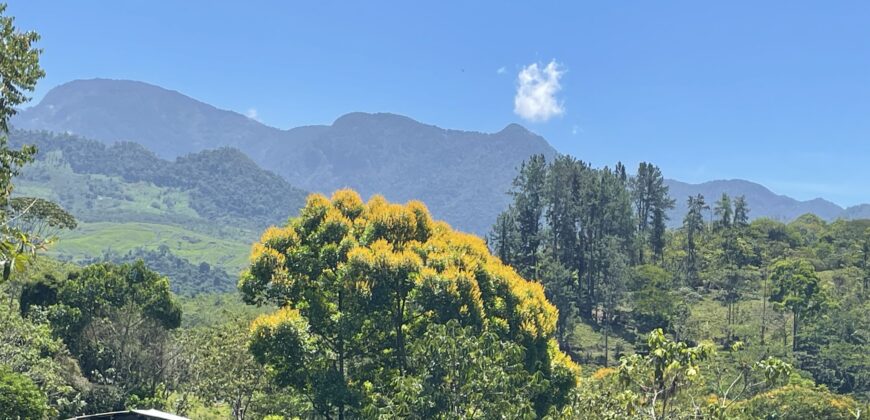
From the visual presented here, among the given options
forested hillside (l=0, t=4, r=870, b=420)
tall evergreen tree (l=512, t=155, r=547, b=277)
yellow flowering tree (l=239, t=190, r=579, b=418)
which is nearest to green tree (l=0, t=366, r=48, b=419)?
forested hillside (l=0, t=4, r=870, b=420)

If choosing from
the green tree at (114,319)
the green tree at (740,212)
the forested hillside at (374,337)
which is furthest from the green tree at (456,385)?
the green tree at (740,212)

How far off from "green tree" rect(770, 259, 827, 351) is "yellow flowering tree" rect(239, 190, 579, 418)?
5086 centimetres

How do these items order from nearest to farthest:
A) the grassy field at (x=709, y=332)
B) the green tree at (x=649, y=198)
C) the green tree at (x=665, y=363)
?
the green tree at (x=665, y=363)
the grassy field at (x=709, y=332)
the green tree at (x=649, y=198)

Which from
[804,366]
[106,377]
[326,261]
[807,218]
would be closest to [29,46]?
[326,261]

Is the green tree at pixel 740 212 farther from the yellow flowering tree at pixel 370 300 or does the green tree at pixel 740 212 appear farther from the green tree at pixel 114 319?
the green tree at pixel 114 319

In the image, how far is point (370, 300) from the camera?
2000 cm

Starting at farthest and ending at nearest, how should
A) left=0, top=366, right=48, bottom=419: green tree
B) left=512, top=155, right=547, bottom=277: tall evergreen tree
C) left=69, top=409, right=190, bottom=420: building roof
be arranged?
left=512, top=155, right=547, bottom=277: tall evergreen tree
left=0, top=366, right=48, bottom=419: green tree
left=69, top=409, right=190, bottom=420: building roof

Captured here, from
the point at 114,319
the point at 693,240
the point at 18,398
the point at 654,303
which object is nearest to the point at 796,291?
the point at 654,303

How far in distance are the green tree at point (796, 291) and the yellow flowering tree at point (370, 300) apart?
50.9m

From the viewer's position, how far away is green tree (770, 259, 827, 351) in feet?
207

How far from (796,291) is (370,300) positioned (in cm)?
6195

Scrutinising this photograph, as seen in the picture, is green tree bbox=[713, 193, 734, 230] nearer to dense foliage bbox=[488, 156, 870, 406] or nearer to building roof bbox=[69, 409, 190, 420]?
dense foliage bbox=[488, 156, 870, 406]

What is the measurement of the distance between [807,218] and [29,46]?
14358cm

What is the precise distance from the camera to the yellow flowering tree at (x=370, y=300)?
63.9 feet
